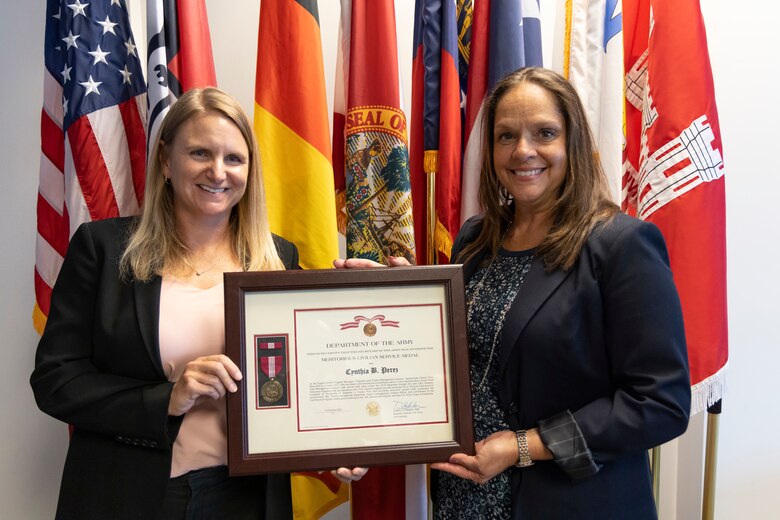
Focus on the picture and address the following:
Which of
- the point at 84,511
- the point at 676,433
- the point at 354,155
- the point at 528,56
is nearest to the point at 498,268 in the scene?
the point at 676,433

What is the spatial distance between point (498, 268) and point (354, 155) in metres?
0.81

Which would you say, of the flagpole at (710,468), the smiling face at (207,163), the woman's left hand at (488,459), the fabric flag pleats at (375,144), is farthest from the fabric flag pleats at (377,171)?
the flagpole at (710,468)

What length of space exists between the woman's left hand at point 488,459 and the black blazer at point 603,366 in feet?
0.23

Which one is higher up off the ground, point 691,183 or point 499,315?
point 691,183

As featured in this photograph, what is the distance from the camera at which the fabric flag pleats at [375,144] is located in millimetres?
1985

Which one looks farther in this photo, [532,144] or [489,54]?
[489,54]

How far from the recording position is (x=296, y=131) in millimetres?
2086

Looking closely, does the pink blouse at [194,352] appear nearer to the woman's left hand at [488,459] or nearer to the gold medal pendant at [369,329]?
the gold medal pendant at [369,329]

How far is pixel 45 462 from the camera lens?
8.59ft

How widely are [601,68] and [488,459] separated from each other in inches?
60.6

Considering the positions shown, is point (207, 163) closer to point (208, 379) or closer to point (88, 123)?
point (208, 379)

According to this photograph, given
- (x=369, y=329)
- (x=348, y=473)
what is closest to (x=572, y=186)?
(x=369, y=329)

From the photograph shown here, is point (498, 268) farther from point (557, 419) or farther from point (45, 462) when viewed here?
point (45, 462)

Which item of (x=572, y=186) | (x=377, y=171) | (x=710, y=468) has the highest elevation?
(x=377, y=171)
